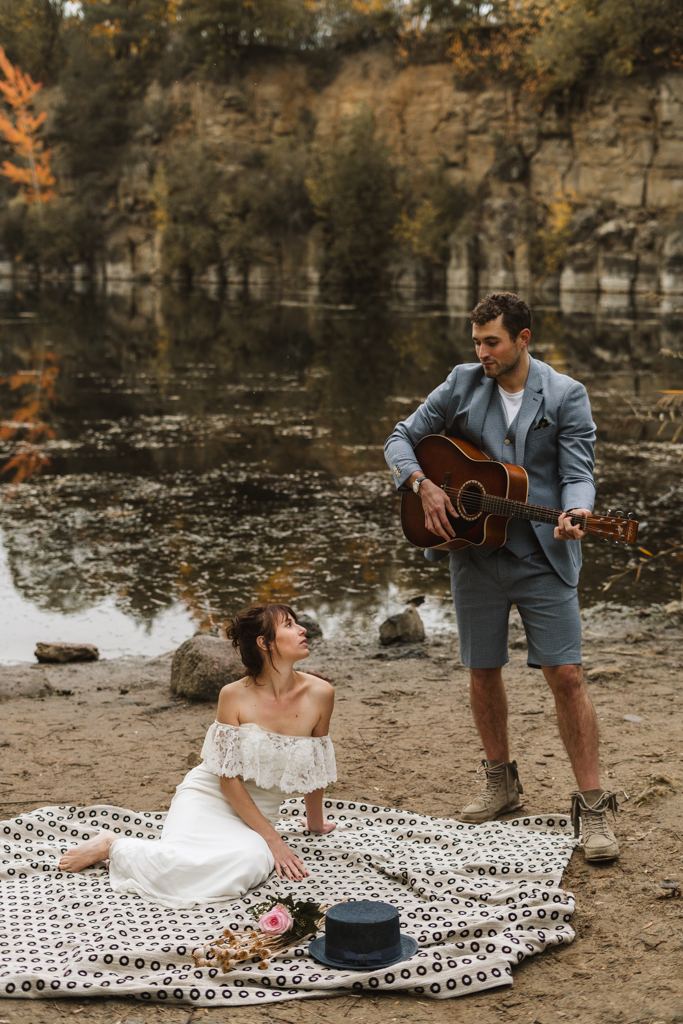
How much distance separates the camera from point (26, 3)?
6862 cm

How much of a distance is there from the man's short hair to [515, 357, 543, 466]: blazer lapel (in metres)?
0.19

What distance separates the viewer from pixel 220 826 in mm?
3762

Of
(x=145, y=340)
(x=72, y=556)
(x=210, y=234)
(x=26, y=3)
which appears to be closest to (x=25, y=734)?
(x=72, y=556)

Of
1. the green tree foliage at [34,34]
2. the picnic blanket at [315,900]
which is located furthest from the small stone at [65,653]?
the green tree foliage at [34,34]

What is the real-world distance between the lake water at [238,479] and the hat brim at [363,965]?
11.1ft

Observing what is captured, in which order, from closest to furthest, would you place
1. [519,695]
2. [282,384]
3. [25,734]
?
[25,734] < [519,695] < [282,384]

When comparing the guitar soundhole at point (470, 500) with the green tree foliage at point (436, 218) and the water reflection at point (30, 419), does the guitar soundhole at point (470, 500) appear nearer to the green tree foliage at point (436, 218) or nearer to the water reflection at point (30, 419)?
the water reflection at point (30, 419)

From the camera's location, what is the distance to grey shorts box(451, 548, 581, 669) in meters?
4.08

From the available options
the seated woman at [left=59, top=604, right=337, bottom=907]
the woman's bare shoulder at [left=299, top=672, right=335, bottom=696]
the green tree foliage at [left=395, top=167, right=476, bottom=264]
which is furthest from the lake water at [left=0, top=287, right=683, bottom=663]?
the green tree foliage at [left=395, top=167, right=476, bottom=264]

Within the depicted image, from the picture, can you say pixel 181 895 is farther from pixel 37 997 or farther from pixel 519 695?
pixel 519 695

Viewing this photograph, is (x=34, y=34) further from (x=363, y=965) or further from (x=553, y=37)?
(x=363, y=965)

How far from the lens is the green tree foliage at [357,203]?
165 ft

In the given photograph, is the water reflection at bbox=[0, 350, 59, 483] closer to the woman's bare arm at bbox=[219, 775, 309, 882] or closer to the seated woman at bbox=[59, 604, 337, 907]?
the seated woman at bbox=[59, 604, 337, 907]

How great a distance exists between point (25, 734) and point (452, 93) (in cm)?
5306
